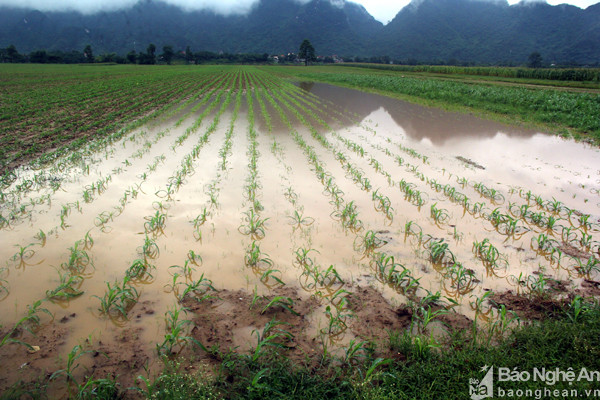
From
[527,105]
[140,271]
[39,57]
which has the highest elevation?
[39,57]

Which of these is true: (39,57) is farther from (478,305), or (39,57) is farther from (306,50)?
(478,305)

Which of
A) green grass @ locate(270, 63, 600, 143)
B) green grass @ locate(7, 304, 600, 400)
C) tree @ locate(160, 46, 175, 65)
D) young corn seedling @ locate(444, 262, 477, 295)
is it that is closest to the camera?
green grass @ locate(7, 304, 600, 400)

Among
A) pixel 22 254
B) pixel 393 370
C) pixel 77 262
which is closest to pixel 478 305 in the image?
pixel 393 370

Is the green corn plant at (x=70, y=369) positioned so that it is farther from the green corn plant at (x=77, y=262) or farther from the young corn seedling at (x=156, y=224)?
the young corn seedling at (x=156, y=224)

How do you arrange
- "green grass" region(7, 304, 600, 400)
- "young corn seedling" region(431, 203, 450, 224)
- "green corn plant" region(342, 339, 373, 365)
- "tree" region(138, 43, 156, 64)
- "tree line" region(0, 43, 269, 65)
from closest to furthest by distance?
"green grass" region(7, 304, 600, 400) → "green corn plant" region(342, 339, 373, 365) → "young corn seedling" region(431, 203, 450, 224) → "tree line" region(0, 43, 269, 65) → "tree" region(138, 43, 156, 64)

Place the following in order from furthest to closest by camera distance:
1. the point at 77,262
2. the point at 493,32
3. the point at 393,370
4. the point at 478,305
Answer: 1. the point at 493,32
2. the point at 77,262
3. the point at 478,305
4. the point at 393,370

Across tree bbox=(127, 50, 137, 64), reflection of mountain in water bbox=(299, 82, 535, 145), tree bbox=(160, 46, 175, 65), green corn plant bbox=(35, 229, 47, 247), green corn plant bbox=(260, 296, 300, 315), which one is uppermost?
tree bbox=(160, 46, 175, 65)

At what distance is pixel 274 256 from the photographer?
4.42 m

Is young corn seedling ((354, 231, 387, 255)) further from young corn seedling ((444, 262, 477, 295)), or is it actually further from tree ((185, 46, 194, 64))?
tree ((185, 46, 194, 64))

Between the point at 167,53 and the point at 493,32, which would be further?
the point at 493,32

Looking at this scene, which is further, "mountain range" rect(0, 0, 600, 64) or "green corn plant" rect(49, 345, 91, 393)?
"mountain range" rect(0, 0, 600, 64)

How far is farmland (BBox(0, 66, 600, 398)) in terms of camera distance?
112 inches

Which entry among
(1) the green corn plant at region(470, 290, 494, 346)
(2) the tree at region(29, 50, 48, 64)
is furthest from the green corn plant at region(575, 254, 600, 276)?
(2) the tree at region(29, 50, 48, 64)

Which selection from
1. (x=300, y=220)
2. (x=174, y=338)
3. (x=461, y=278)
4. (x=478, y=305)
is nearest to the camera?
(x=174, y=338)
